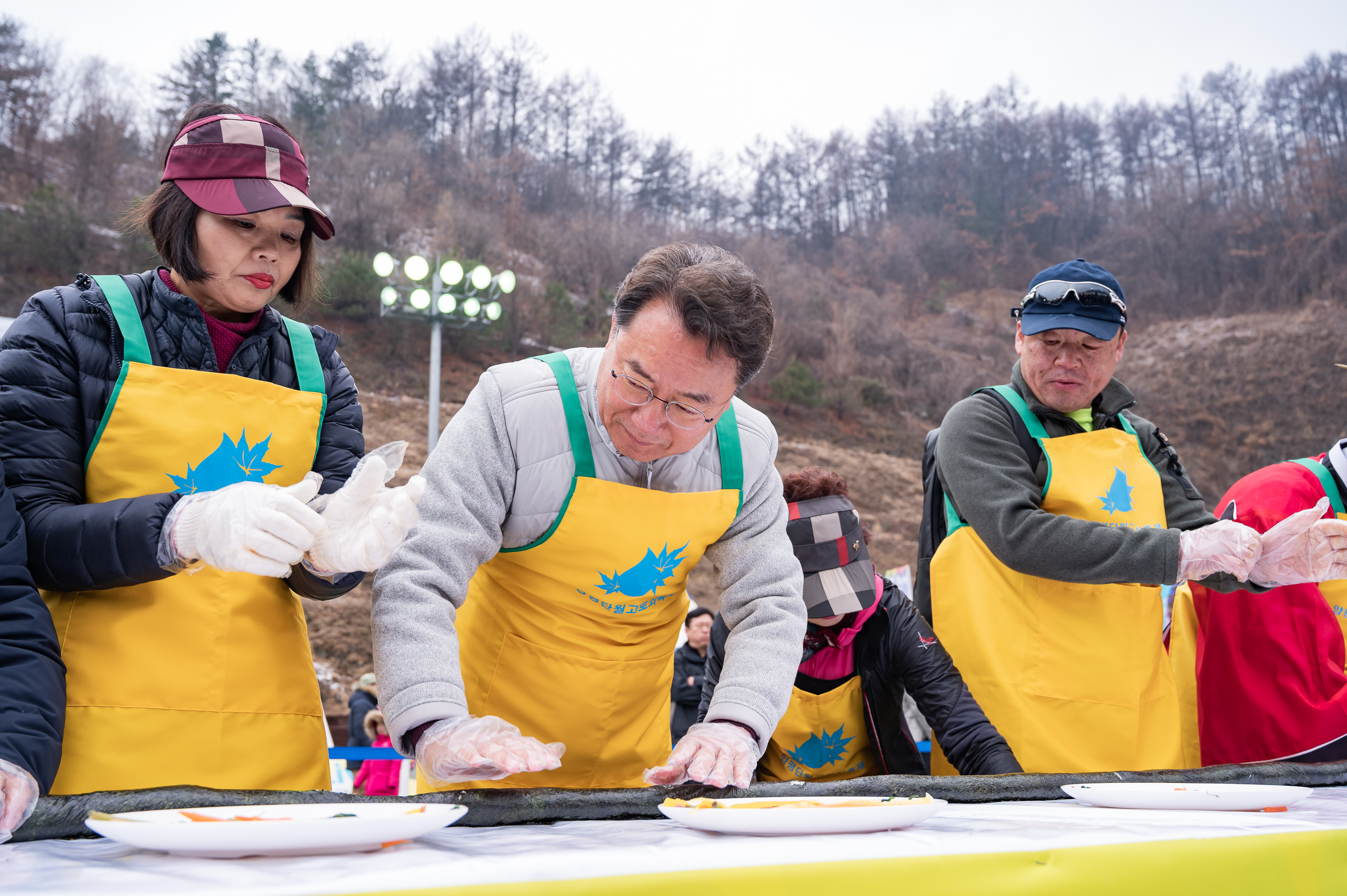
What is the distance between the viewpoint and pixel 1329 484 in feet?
7.54

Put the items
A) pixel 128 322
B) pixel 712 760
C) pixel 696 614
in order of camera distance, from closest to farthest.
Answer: pixel 712 760 → pixel 128 322 → pixel 696 614

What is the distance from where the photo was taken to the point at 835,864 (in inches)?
26.6

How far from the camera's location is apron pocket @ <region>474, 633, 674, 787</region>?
5.16ft

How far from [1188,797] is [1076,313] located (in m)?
1.33

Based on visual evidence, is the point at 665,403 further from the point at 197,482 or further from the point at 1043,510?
the point at 1043,510

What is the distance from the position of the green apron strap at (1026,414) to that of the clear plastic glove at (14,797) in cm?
190

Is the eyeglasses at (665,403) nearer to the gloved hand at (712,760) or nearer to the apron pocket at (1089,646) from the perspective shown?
the gloved hand at (712,760)

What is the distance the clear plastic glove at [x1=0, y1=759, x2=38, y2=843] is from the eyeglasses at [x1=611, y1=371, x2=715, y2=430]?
91 centimetres

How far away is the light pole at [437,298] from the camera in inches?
317

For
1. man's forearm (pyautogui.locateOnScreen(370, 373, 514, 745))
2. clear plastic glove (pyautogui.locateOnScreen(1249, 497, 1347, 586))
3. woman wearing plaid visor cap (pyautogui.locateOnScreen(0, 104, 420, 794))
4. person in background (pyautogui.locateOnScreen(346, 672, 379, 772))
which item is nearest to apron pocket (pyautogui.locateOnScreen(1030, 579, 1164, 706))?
clear plastic glove (pyautogui.locateOnScreen(1249, 497, 1347, 586))

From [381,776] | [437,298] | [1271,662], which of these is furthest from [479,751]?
[437,298]

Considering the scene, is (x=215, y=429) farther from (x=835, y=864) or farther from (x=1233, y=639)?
(x=1233, y=639)

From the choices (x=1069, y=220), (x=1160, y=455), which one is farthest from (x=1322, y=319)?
(x=1160, y=455)

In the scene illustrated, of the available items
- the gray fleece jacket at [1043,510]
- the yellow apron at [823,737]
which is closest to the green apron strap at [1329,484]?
the gray fleece jacket at [1043,510]
